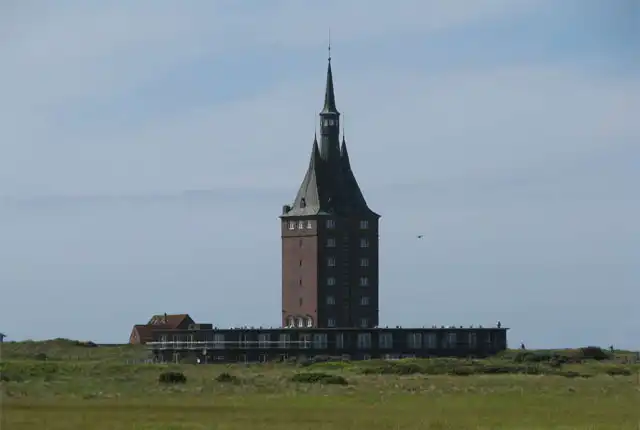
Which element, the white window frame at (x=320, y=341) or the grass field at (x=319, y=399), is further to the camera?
the white window frame at (x=320, y=341)

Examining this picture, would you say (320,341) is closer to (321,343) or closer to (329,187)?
(321,343)

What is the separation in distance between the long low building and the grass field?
32756 millimetres

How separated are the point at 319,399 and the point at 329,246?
85.3 m

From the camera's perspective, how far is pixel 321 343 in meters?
143

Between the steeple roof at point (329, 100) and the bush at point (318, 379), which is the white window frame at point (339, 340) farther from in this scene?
the bush at point (318, 379)

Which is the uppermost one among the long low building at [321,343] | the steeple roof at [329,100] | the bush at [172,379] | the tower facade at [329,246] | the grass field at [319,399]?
the steeple roof at [329,100]

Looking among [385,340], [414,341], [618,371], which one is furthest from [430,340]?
[618,371]

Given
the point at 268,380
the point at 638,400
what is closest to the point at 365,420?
the point at 638,400

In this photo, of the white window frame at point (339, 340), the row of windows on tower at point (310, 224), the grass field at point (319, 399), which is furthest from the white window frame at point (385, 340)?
the grass field at point (319, 399)

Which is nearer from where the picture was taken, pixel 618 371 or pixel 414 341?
pixel 618 371

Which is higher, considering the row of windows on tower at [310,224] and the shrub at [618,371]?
the row of windows on tower at [310,224]

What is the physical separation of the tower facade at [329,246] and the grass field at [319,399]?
4125 centimetres

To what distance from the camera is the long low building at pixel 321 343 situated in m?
140

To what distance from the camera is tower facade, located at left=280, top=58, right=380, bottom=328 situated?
149 m
